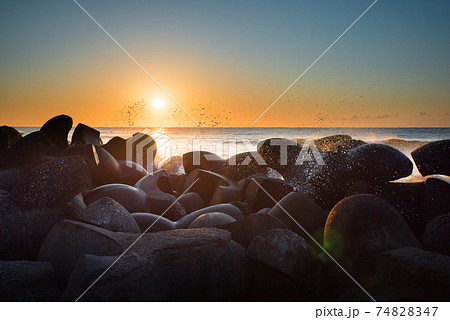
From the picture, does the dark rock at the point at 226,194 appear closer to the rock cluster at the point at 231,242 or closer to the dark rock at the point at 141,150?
the rock cluster at the point at 231,242

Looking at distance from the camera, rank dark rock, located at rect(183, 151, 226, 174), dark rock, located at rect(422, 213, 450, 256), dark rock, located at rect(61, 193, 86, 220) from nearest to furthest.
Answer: dark rock, located at rect(422, 213, 450, 256)
dark rock, located at rect(61, 193, 86, 220)
dark rock, located at rect(183, 151, 226, 174)

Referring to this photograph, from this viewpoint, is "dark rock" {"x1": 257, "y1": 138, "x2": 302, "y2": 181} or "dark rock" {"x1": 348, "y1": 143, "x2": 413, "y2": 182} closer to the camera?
"dark rock" {"x1": 348, "y1": 143, "x2": 413, "y2": 182}

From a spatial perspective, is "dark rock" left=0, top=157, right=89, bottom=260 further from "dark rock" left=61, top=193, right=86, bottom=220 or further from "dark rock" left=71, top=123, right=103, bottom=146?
"dark rock" left=71, top=123, right=103, bottom=146

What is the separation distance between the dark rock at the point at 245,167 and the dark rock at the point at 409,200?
7.29ft

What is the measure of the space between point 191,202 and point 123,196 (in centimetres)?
94

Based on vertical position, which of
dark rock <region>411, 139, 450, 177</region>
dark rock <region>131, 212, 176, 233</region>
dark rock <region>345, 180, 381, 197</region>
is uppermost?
dark rock <region>411, 139, 450, 177</region>

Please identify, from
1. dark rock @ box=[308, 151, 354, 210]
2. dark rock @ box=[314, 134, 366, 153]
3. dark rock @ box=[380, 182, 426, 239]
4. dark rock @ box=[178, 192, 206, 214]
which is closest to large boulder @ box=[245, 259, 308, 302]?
dark rock @ box=[178, 192, 206, 214]

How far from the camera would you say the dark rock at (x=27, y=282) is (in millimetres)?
1998

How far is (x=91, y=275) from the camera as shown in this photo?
185 centimetres

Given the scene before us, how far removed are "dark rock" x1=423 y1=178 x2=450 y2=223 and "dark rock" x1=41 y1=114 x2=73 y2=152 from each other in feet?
24.9

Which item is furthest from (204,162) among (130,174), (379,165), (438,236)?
(438,236)

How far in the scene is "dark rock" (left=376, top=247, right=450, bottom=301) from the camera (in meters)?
1.88

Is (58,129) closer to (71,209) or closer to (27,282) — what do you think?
(71,209)

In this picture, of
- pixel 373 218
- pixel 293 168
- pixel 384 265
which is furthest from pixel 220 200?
pixel 384 265
